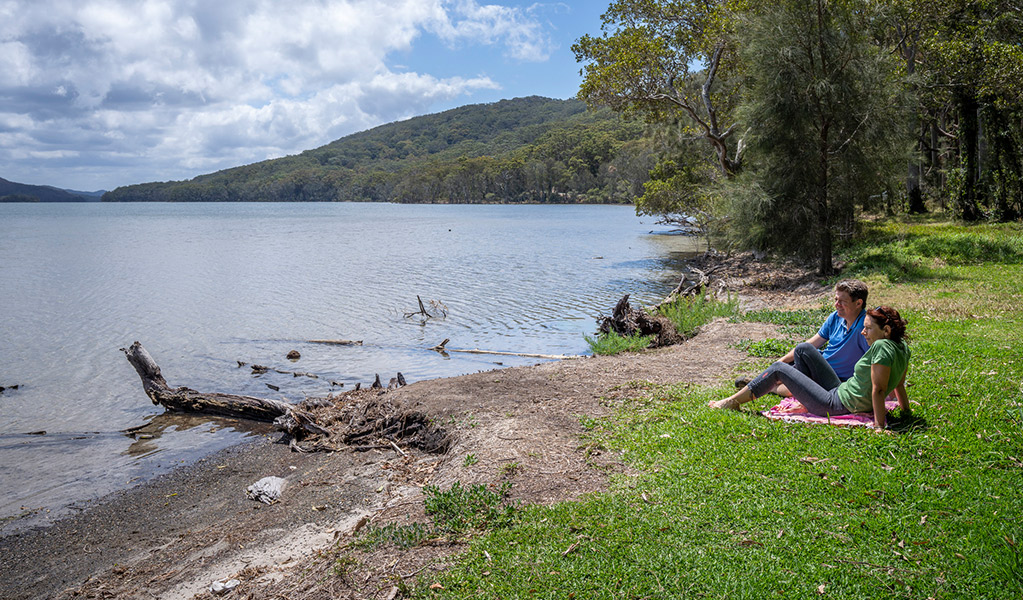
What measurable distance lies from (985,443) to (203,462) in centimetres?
1012

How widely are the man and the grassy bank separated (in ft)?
2.95

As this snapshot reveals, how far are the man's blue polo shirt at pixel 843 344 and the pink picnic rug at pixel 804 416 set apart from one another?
2.00 ft

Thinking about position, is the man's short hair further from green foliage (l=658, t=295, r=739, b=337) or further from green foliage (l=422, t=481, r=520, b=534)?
green foliage (l=658, t=295, r=739, b=337)

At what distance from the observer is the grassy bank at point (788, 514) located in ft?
13.9

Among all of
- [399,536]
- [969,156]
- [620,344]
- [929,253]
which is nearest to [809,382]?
[399,536]

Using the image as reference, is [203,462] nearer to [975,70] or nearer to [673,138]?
[975,70]

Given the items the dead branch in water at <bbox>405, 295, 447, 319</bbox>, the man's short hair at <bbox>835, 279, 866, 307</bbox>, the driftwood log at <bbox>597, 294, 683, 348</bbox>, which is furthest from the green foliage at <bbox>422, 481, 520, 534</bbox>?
the dead branch in water at <bbox>405, 295, 447, 319</bbox>

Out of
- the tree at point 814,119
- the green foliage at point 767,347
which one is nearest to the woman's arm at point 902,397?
the green foliage at point 767,347

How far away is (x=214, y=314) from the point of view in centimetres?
2259

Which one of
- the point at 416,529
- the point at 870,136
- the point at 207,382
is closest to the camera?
the point at 416,529

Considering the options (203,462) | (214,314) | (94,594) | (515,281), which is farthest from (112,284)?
(94,594)

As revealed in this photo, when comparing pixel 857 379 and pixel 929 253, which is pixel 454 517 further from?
pixel 929 253

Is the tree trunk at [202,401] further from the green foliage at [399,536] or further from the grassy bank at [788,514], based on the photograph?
the grassy bank at [788,514]

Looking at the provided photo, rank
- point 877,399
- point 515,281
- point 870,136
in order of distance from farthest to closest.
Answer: point 515,281, point 870,136, point 877,399
